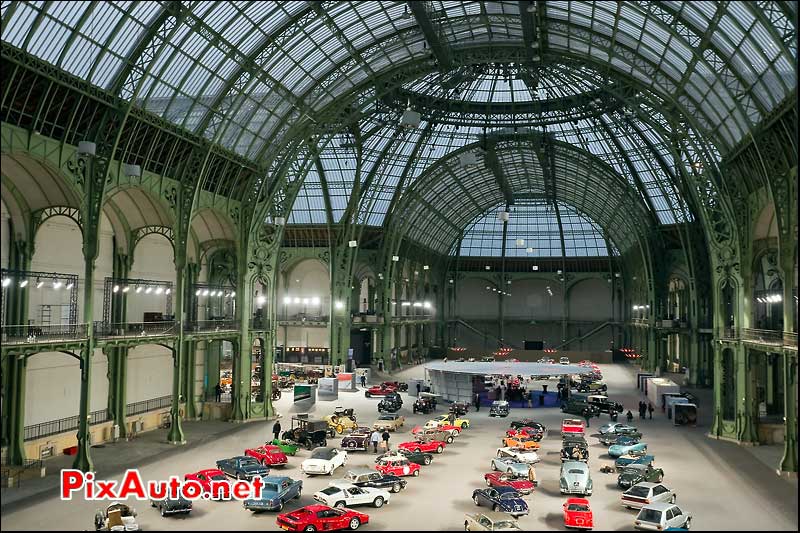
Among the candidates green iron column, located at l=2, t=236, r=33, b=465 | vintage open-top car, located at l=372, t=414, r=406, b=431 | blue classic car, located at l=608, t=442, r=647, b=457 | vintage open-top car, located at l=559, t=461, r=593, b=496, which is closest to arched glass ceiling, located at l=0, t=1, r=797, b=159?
green iron column, located at l=2, t=236, r=33, b=465

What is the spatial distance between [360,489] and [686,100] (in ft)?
106

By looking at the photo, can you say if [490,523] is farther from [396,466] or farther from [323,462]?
[323,462]

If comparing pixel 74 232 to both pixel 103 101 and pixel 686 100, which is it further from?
pixel 686 100

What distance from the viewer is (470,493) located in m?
30.2

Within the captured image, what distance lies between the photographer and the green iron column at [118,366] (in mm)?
41188

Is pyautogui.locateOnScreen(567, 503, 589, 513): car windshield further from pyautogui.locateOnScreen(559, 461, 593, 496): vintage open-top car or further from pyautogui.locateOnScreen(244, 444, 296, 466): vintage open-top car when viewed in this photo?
pyautogui.locateOnScreen(244, 444, 296, 466): vintage open-top car

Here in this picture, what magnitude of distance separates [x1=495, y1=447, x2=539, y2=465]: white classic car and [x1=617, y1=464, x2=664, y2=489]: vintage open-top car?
5.29 metres

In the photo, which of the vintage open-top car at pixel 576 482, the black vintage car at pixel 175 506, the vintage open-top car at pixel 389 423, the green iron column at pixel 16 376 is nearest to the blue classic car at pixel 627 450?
the vintage open-top car at pixel 576 482

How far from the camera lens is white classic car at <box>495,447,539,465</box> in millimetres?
35844

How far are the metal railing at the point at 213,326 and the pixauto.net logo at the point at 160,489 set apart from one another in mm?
15494

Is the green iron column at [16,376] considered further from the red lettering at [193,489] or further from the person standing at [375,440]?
the person standing at [375,440]

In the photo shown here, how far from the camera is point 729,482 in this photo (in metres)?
32.1

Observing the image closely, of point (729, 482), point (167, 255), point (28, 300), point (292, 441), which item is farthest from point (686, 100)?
point (28, 300)

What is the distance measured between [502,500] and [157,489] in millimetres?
13954
